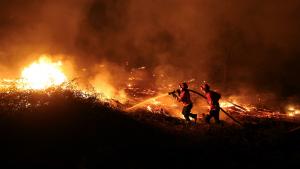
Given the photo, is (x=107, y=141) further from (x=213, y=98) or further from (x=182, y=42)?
(x=182, y=42)

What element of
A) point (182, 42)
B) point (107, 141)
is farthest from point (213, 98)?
point (182, 42)

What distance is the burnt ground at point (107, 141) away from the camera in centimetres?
909

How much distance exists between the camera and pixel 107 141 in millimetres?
10117

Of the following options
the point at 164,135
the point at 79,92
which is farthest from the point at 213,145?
the point at 79,92

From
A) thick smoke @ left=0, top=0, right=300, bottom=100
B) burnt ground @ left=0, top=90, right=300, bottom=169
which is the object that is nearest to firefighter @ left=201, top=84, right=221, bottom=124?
burnt ground @ left=0, top=90, right=300, bottom=169

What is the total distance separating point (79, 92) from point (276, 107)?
14.5 metres

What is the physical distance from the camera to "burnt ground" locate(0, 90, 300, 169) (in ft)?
29.8

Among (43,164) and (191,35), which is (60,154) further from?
(191,35)

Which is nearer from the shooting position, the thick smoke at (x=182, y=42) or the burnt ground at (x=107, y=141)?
the burnt ground at (x=107, y=141)

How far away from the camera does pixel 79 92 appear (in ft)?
43.1

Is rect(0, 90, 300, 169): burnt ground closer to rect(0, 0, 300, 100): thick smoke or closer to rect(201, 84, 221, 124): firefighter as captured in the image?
rect(201, 84, 221, 124): firefighter

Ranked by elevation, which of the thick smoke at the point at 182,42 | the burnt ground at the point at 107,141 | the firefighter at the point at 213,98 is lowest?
the burnt ground at the point at 107,141

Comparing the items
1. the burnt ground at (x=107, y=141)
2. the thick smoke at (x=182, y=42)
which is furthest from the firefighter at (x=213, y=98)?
the thick smoke at (x=182, y=42)

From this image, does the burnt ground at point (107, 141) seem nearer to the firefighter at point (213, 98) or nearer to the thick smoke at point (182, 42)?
the firefighter at point (213, 98)
